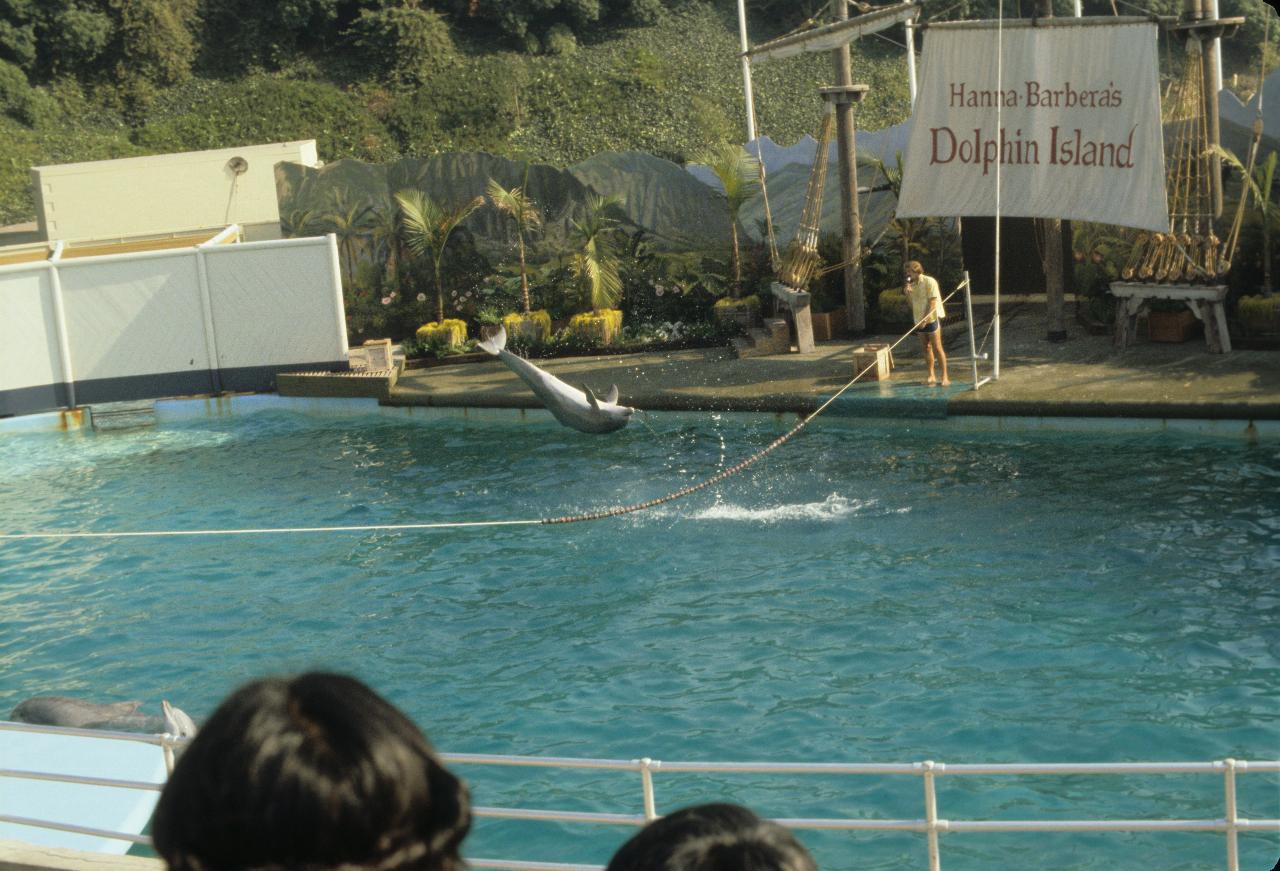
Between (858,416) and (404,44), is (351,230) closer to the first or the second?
(858,416)

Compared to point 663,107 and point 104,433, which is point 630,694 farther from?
point 663,107

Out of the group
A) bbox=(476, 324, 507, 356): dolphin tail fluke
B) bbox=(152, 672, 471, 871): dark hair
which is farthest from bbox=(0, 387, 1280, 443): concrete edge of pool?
bbox=(152, 672, 471, 871): dark hair

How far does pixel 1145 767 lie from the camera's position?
4254mm

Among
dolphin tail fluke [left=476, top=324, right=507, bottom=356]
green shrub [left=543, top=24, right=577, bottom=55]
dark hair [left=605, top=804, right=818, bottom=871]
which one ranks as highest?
green shrub [left=543, top=24, right=577, bottom=55]

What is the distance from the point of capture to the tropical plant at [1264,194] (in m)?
15.7

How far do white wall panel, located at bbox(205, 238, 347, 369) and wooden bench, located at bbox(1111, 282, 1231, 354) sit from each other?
10.3 metres

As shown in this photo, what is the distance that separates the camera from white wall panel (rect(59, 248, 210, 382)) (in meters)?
19.4

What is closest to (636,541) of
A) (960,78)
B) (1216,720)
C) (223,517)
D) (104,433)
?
(223,517)

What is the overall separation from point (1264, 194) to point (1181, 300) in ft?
5.60

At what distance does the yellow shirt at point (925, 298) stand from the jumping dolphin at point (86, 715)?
9.75m

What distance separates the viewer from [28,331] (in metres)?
19.2

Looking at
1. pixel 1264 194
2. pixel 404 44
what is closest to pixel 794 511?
pixel 1264 194

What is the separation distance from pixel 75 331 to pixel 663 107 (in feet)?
88.9

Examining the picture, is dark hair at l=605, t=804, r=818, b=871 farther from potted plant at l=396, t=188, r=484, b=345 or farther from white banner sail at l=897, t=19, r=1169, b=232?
potted plant at l=396, t=188, r=484, b=345
